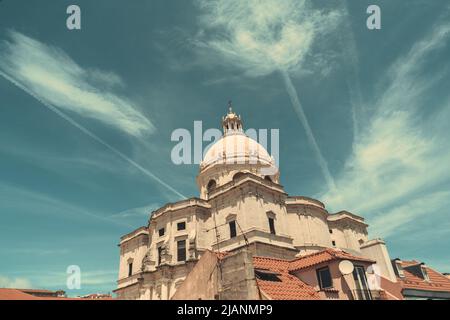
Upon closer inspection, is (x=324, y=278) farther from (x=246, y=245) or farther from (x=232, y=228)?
(x=232, y=228)

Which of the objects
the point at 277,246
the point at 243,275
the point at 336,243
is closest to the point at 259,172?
the point at 277,246

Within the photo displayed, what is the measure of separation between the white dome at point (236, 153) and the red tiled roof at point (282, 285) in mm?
24362

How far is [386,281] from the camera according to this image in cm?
1850

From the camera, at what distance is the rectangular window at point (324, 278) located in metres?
16.5

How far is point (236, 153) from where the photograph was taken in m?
44.3

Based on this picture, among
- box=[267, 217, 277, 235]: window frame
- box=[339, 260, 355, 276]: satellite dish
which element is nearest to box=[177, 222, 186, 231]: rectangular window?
box=[267, 217, 277, 235]: window frame

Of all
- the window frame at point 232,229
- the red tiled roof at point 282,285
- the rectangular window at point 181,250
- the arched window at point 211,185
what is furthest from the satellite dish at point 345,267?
the arched window at point 211,185

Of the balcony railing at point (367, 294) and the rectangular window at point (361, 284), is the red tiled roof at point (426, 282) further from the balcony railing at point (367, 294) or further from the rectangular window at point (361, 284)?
the rectangular window at point (361, 284)

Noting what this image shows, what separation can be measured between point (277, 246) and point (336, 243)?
617 inches

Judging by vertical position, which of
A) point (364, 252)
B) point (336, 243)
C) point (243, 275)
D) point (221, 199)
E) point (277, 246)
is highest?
point (221, 199)
